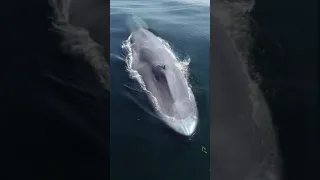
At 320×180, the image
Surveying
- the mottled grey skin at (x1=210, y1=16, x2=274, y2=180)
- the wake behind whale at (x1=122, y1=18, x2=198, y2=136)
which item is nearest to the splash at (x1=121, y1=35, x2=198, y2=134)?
the wake behind whale at (x1=122, y1=18, x2=198, y2=136)

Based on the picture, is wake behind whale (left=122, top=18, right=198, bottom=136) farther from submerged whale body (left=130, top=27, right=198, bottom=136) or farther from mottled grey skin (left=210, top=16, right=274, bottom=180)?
mottled grey skin (left=210, top=16, right=274, bottom=180)

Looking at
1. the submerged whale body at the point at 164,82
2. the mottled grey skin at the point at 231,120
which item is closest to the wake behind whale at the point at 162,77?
the submerged whale body at the point at 164,82

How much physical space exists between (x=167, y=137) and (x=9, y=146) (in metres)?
1.07

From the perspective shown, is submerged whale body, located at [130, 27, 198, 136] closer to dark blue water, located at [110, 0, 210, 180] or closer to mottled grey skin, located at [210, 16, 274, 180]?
dark blue water, located at [110, 0, 210, 180]

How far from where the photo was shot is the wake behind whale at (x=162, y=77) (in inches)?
101

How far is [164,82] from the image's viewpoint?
2.60m

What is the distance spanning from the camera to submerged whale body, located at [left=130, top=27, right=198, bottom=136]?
2.57 metres

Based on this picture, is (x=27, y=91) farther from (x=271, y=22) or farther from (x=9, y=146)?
(x=271, y=22)

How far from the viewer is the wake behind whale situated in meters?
2.57

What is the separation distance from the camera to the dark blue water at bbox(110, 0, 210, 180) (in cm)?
256

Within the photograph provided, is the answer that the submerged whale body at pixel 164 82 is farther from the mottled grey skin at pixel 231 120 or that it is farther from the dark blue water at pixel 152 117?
the mottled grey skin at pixel 231 120

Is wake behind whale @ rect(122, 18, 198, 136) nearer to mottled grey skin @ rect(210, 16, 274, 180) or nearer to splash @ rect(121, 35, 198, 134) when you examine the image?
splash @ rect(121, 35, 198, 134)

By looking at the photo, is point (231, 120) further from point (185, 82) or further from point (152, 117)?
point (152, 117)

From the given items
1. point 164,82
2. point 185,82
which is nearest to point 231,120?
point 185,82
